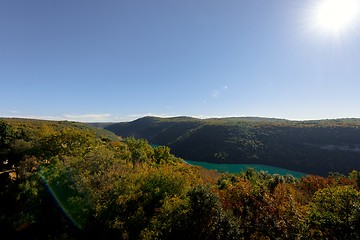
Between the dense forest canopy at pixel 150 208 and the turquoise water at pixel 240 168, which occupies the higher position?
the dense forest canopy at pixel 150 208

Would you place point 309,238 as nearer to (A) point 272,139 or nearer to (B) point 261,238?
(B) point 261,238

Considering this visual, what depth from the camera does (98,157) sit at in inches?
1151

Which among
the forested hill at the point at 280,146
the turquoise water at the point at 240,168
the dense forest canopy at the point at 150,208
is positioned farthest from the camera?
the forested hill at the point at 280,146

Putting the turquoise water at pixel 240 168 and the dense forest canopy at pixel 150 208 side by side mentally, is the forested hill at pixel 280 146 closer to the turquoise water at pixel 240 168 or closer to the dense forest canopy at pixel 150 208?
the turquoise water at pixel 240 168

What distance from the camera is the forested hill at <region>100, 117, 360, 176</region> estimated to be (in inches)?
4418

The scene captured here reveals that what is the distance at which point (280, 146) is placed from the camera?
430 ft

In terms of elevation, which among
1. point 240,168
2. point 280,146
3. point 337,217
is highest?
point 337,217

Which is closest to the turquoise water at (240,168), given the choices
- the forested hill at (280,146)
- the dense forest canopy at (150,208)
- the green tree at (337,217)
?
the forested hill at (280,146)

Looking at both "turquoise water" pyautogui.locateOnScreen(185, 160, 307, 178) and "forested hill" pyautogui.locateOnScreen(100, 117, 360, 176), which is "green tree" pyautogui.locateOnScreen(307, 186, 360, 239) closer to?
"turquoise water" pyautogui.locateOnScreen(185, 160, 307, 178)

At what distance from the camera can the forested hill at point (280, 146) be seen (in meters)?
112

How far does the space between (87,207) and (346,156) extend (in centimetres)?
12432

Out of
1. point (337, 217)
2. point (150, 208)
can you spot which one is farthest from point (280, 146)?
point (337, 217)

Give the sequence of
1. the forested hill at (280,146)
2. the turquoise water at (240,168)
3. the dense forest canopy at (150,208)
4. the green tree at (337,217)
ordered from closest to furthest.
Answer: the green tree at (337,217) → the dense forest canopy at (150,208) → the turquoise water at (240,168) → the forested hill at (280,146)

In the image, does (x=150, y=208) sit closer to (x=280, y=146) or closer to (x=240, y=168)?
(x=240, y=168)
